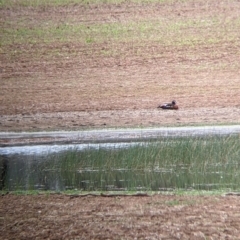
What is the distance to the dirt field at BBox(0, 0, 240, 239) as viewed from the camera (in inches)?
608

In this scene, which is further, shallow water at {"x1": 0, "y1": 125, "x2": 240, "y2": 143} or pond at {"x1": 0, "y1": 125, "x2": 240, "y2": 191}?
shallow water at {"x1": 0, "y1": 125, "x2": 240, "y2": 143}

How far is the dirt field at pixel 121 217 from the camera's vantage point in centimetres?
655

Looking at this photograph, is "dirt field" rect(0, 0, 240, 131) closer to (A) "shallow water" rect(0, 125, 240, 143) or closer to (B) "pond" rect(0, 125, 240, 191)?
(A) "shallow water" rect(0, 125, 240, 143)

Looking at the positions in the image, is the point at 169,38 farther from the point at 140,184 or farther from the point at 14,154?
the point at 140,184

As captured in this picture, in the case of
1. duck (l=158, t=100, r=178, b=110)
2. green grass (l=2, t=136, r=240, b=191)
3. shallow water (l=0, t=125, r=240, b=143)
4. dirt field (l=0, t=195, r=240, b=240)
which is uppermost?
dirt field (l=0, t=195, r=240, b=240)

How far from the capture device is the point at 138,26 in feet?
66.7

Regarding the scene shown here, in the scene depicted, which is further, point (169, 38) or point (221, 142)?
point (169, 38)

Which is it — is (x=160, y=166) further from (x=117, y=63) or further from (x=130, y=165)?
(x=117, y=63)

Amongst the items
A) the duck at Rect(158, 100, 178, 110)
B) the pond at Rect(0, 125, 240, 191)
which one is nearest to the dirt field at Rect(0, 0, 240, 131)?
the duck at Rect(158, 100, 178, 110)

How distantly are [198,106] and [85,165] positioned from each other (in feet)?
17.7

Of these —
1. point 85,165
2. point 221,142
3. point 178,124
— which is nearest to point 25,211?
point 85,165

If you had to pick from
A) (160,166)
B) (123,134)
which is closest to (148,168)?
(160,166)

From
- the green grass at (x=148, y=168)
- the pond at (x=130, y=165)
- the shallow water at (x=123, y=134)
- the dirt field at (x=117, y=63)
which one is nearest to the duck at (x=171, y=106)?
the dirt field at (x=117, y=63)

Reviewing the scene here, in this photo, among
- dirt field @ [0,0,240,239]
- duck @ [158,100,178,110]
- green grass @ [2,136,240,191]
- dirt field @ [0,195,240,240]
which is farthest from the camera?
dirt field @ [0,0,240,239]
